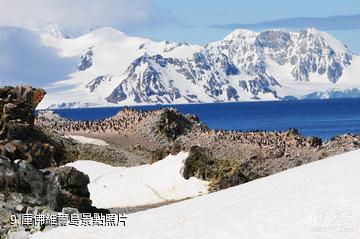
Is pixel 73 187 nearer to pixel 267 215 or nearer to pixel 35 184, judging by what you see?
pixel 35 184

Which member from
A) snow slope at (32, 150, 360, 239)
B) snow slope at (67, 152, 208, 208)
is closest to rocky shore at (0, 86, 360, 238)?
snow slope at (67, 152, 208, 208)

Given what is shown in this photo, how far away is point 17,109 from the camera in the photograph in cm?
6200

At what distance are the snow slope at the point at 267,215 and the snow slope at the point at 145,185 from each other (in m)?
21.3

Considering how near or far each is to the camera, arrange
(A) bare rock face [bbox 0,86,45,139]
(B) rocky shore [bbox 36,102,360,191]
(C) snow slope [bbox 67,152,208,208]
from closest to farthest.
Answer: (C) snow slope [bbox 67,152,208,208] → (B) rocky shore [bbox 36,102,360,191] → (A) bare rock face [bbox 0,86,45,139]

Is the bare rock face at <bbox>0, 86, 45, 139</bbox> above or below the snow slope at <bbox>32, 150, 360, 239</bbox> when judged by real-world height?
above

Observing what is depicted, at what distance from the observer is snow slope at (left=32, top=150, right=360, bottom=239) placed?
933 inches

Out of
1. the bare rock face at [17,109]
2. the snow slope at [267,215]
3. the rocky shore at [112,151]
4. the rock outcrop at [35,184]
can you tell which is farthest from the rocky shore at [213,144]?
the snow slope at [267,215]

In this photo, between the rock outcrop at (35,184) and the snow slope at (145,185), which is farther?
the snow slope at (145,185)

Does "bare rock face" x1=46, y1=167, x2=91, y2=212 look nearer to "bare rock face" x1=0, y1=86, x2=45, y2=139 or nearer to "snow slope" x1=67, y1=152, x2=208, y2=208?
"snow slope" x1=67, y1=152, x2=208, y2=208

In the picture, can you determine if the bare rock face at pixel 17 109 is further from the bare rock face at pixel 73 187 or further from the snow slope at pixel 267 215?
the snow slope at pixel 267 215

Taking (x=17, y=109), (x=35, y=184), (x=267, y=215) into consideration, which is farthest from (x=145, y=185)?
Result: (x=267, y=215)

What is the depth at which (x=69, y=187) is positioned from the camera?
1457 inches

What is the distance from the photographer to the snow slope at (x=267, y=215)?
2370cm

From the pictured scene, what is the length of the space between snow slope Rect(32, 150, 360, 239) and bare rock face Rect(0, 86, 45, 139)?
32709 mm
